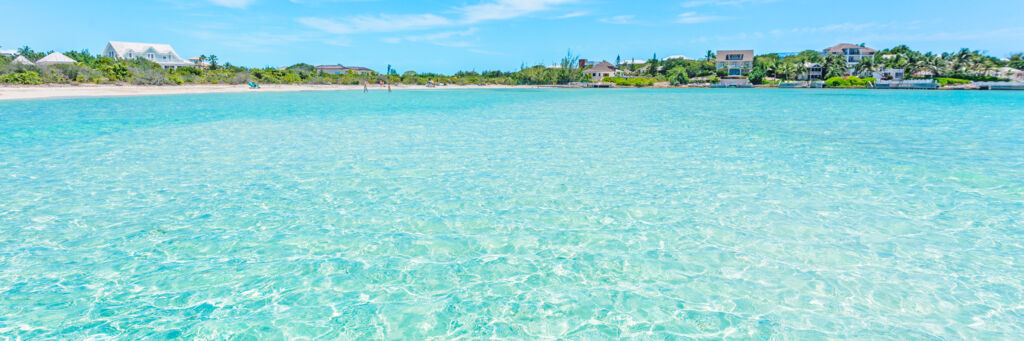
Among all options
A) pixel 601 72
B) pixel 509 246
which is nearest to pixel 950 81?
pixel 601 72

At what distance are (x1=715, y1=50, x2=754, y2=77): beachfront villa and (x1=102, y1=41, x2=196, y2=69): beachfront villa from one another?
10571 cm

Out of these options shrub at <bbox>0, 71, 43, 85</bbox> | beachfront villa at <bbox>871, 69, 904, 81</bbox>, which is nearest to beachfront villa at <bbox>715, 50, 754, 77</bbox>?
beachfront villa at <bbox>871, 69, 904, 81</bbox>

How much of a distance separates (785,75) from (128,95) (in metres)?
107

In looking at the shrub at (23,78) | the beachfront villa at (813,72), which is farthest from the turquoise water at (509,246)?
the beachfront villa at (813,72)

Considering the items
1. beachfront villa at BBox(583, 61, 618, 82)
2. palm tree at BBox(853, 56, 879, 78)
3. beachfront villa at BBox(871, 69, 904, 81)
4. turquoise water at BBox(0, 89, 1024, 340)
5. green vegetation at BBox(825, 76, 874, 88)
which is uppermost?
beachfront villa at BBox(583, 61, 618, 82)

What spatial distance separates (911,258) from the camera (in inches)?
231

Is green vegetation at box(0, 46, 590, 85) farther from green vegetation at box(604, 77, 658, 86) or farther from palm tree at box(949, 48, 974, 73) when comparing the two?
palm tree at box(949, 48, 974, 73)

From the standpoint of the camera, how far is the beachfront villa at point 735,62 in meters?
110

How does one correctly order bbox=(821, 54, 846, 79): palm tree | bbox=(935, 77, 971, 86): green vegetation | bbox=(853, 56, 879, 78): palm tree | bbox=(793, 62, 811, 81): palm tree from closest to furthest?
bbox=(935, 77, 971, 86): green vegetation
bbox=(853, 56, 879, 78): palm tree
bbox=(821, 54, 846, 79): palm tree
bbox=(793, 62, 811, 81): palm tree

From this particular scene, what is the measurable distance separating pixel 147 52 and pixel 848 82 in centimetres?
12211

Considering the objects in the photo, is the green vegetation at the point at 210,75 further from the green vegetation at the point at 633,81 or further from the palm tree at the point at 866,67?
the palm tree at the point at 866,67

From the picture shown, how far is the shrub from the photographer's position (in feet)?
149

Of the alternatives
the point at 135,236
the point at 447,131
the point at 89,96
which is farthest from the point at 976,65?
the point at 89,96

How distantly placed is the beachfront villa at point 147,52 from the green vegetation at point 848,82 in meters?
110
